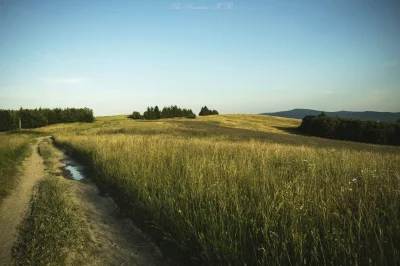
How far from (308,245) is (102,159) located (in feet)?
33.0

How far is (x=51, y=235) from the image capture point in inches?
179

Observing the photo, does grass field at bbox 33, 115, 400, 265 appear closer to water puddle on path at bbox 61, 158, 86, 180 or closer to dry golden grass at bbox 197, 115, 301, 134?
water puddle on path at bbox 61, 158, 86, 180

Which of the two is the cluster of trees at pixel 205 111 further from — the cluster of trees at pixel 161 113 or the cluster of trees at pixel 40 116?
the cluster of trees at pixel 40 116

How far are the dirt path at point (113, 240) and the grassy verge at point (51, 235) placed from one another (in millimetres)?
267

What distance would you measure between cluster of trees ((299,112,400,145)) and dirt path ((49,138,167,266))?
60.5 meters

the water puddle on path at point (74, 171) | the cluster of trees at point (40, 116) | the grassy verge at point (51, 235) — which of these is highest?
the cluster of trees at point (40, 116)

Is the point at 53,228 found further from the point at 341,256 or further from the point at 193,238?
the point at 341,256

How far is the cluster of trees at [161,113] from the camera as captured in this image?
101 m

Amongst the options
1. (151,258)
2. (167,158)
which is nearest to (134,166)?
(167,158)

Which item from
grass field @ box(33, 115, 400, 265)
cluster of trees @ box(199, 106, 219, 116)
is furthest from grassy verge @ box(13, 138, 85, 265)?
cluster of trees @ box(199, 106, 219, 116)

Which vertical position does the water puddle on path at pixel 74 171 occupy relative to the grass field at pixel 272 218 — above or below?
below

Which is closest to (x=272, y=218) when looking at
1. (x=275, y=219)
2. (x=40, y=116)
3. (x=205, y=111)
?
(x=275, y=219)

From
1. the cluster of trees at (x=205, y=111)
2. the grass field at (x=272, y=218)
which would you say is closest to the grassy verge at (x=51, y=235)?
the grass field at (x=272, y=218)

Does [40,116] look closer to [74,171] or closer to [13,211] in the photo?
[74,171]
